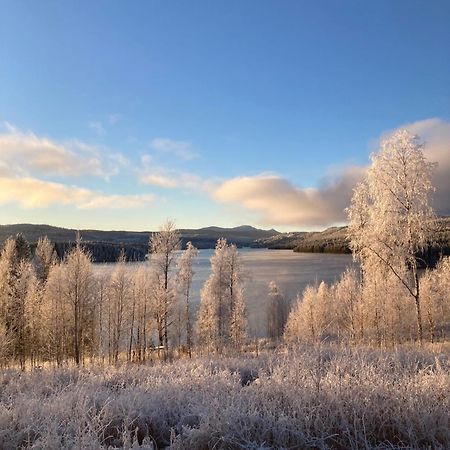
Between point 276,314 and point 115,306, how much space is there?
22.0 metres

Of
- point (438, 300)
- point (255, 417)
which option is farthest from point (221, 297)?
point (255, 417)

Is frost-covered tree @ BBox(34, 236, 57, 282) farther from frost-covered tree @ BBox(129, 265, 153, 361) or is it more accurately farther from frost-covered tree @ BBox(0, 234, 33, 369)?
frost-covered tree @ BBox(129, 265, 153, 361)

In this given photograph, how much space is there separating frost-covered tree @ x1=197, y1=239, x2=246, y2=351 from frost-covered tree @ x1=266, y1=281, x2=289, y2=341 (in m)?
12.3

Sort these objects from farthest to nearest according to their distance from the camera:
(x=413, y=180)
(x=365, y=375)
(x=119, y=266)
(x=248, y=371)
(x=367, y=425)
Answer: (x=119, y=266), (x=413, y=180), (x=248, y=371), (x=365, y=375), (x=367, y=425)

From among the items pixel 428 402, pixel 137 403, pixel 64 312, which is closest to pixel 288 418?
pixel 428 402

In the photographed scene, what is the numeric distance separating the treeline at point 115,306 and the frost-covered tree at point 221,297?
93mm

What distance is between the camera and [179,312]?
36.9m

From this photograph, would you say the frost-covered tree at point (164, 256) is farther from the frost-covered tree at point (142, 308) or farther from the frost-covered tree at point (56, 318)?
the frost-covered tree at point (56, 318)

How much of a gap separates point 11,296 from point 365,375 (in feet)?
111

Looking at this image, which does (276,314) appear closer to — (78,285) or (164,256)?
(164,256)

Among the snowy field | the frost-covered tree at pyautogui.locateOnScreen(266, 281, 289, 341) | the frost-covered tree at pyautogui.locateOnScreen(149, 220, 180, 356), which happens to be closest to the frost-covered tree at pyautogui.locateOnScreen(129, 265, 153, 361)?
the frost-covered tree at pyautogui.locateOnScreen(149, 220, 180, 356)

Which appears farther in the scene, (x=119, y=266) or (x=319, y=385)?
(x=119, y=266)

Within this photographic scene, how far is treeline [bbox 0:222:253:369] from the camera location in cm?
3072

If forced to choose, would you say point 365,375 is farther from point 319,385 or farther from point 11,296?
point 11,296
